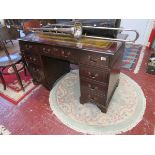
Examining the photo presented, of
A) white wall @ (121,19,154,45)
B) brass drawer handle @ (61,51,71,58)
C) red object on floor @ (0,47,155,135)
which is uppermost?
brass drawer handle @ (61,51,71,58)

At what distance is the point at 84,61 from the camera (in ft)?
5.04

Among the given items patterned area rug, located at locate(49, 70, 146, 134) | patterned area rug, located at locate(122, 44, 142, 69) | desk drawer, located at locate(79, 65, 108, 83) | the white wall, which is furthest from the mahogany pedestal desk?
the white wall

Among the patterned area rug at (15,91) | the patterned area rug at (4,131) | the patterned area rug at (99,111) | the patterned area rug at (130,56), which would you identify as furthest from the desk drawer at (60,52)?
the patterned area rug at (130,56)

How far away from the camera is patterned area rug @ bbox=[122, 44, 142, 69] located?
2945 mm

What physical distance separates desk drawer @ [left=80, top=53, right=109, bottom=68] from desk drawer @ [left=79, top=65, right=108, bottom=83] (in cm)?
6

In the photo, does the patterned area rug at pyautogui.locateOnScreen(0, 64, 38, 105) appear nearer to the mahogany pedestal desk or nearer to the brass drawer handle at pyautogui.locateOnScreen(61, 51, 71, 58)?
the mahogany pedestal desk

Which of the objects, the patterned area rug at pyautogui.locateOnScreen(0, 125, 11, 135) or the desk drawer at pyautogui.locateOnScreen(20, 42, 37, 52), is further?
the desk drawer at pyautogui.locateOnScreen(20, 42, 37, 52)

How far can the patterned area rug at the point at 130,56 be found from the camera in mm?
2945

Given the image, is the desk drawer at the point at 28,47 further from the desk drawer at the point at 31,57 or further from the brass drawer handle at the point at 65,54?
the brass drawer handle at the point at 65,54

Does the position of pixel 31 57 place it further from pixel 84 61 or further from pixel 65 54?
pixel 84 61

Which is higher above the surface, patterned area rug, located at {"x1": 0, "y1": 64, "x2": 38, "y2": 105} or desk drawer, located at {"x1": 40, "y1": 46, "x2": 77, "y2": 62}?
desk drawer, located at {"x1": 40, "y1": 46, "x2": 77, "y2": 62}

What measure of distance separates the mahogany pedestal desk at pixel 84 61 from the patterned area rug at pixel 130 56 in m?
1.24

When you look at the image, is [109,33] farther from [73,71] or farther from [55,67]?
[73,71]
